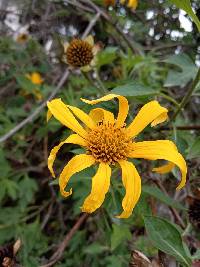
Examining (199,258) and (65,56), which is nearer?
(199,258)

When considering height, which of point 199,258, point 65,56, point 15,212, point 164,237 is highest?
point 65,56

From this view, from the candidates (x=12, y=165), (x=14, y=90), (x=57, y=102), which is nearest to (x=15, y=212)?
(x=12, y=165)

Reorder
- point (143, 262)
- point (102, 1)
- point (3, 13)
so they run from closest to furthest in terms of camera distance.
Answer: point (143, 262) < point (102, 1) < point (3, 13)

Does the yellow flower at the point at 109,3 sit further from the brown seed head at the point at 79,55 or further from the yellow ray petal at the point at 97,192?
the yellow ray petal at the point at 97,192

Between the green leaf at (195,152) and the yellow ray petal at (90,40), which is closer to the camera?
the green leaf at (195,152)

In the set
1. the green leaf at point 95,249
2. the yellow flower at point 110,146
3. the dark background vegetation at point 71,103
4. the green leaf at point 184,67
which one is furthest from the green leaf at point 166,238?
the green leaf at point 95,249

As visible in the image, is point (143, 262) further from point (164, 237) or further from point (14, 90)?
point (14, 90)

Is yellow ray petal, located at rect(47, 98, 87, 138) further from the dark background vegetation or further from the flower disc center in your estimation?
the dark background vegetation

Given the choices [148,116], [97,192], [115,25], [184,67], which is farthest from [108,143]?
[115,25]
